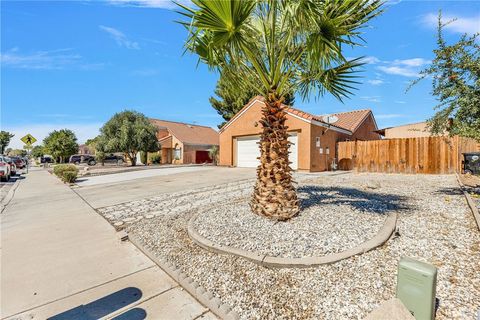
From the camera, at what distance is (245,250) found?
11.8 feet

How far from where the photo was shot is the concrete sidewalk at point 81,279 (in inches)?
105

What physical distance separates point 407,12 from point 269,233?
7366 millimetres

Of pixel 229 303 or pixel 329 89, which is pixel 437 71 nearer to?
pixel 329 89

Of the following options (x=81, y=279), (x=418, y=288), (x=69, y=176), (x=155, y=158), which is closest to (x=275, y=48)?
(x=418, y=288)

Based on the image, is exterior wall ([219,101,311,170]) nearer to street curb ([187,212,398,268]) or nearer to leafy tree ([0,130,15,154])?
street curb ([187,212,398,268])

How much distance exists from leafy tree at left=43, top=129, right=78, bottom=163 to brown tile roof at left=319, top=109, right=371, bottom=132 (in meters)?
39.4

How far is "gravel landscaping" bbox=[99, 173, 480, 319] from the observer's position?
2.49m

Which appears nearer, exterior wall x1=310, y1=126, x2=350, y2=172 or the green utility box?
the green utility box

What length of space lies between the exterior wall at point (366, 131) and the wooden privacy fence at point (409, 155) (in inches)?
150

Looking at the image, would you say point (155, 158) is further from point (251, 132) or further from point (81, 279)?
point (81, 279)

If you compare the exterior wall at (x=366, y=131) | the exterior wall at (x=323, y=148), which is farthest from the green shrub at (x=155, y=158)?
the exterior wall at (x=366, y=131)

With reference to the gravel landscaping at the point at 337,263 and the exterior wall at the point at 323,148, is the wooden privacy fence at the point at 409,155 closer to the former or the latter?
the exterior wall at the point at 323,148

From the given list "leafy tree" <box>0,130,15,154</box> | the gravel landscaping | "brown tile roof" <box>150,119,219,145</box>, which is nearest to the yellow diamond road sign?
"brown tile roof" <box>150,119,219,145</box>

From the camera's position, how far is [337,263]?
316 cm
